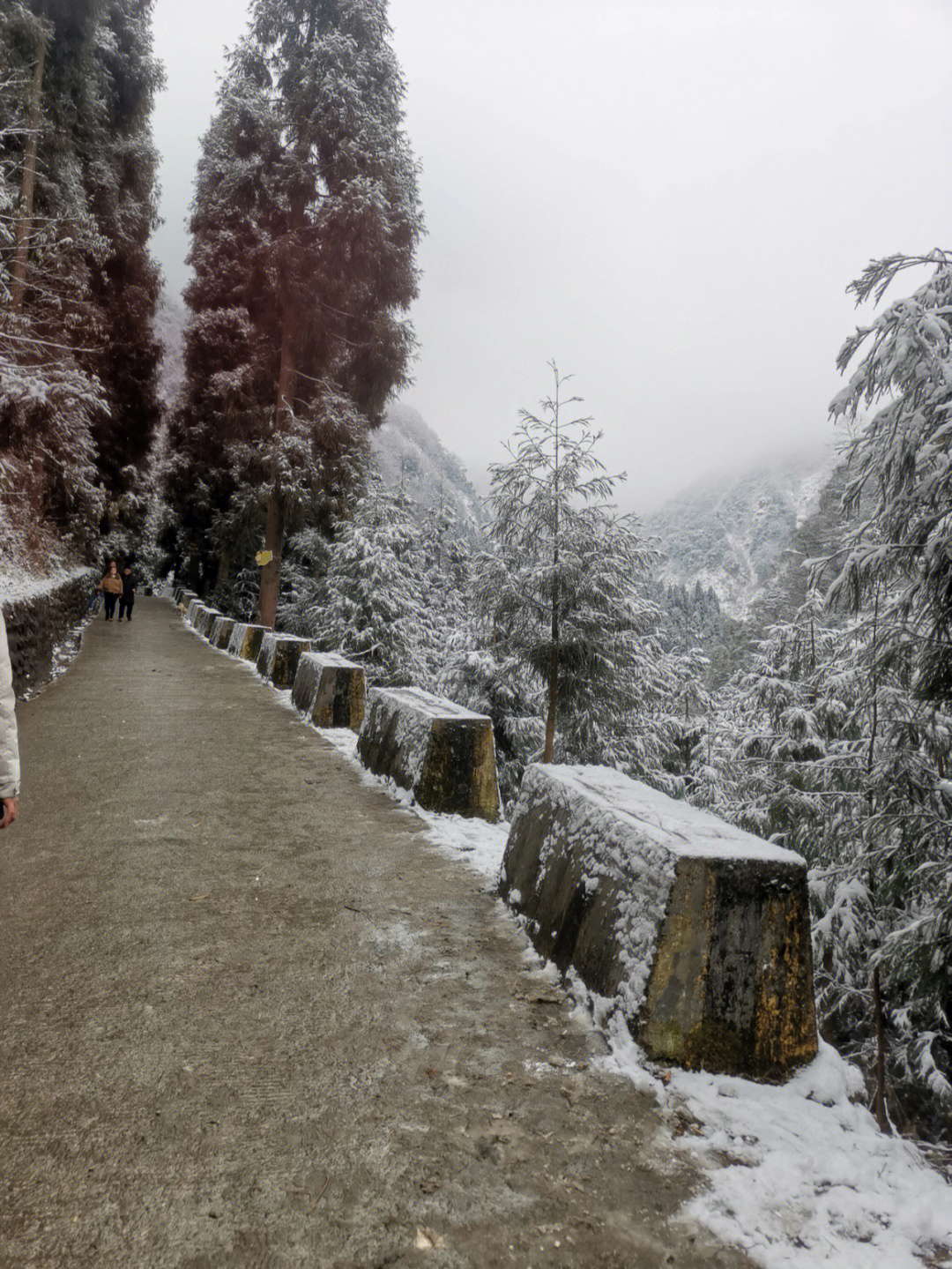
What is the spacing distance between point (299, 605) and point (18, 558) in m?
11.4

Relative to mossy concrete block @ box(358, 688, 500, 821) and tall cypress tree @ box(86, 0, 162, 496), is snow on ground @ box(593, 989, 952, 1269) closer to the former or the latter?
Answer: mossy concrete block @ box(358, 688, 500, 821)

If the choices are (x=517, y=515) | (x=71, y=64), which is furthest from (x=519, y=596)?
(x=71, y=64)

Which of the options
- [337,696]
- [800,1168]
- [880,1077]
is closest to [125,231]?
[337,696]

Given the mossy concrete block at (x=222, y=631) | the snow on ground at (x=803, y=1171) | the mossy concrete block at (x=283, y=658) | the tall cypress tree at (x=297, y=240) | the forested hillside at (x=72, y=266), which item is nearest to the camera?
the snow on ground at (x=803, y=1171)

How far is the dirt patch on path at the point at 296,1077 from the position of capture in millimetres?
1665

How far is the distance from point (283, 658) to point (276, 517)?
11.0m

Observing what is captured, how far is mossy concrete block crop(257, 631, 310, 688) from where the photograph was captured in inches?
449

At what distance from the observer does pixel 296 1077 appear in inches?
87.2

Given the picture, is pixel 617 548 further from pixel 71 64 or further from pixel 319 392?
pixel 71 64

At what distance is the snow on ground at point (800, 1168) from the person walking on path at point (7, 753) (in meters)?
2.29

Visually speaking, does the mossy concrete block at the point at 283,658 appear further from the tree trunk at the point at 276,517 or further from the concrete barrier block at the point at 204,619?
the tree trunk at the point at 276,517

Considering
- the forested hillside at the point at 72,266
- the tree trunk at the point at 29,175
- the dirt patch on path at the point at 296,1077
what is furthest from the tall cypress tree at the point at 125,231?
the dirt patch on path at the point at 296,1077

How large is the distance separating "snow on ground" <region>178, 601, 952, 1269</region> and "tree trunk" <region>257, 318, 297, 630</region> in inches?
777

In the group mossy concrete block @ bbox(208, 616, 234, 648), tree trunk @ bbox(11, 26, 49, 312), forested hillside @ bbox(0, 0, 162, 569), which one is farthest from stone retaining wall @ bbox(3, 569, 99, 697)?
tree trunk @ bbox(11, 26, 49, 312)
